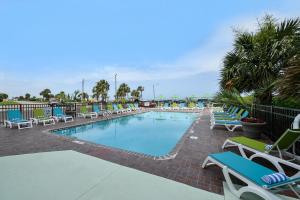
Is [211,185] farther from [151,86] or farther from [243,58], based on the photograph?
[151,86]

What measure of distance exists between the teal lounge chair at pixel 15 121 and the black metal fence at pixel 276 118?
10.5 metres

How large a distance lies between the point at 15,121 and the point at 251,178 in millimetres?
9983

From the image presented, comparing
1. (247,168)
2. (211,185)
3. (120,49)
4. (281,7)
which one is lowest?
(211,185)

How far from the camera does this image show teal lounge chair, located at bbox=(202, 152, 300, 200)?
2.03 meters

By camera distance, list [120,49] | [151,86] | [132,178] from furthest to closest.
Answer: [151,86]
[120,49]
[132,178]

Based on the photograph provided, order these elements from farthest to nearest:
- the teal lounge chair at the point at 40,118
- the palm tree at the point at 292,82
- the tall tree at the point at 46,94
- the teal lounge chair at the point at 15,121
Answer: the tall tree at the point at 46,94
the teal lounge chair at the point at 40,118
the teal lounge chair at the point at 15,121
the palm tree at the point at 292,82

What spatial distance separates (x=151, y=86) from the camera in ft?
132

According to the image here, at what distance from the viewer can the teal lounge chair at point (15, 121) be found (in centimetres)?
807

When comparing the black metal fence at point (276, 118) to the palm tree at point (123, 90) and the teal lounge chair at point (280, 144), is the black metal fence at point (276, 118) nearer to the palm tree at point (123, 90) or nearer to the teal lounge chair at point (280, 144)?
the teal lounge chair at point (280, 144)

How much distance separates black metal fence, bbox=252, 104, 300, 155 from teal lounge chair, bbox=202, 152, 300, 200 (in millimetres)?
2493

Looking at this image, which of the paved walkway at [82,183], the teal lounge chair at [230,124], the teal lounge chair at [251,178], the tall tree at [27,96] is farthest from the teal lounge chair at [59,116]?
the tall tree at [27,96]

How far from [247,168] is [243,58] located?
246 inches

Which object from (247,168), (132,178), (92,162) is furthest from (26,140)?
(247,168)

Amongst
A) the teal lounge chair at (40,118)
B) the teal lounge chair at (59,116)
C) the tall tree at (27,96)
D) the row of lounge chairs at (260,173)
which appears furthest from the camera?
the tall tree at (27,96)
